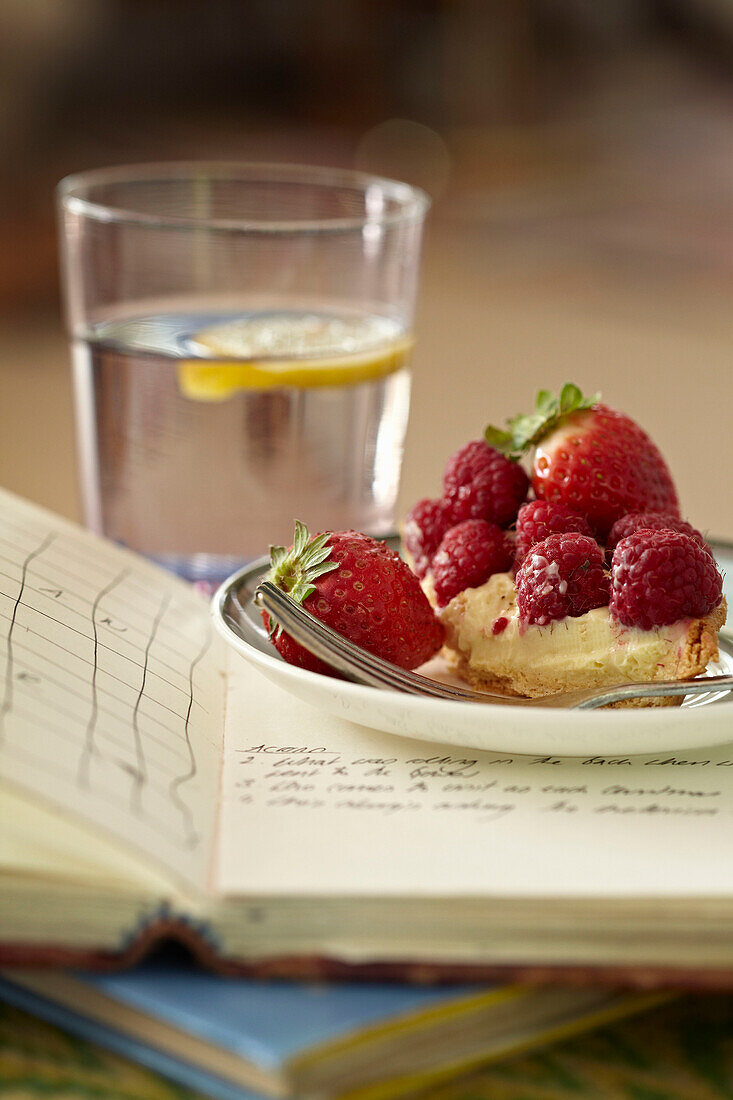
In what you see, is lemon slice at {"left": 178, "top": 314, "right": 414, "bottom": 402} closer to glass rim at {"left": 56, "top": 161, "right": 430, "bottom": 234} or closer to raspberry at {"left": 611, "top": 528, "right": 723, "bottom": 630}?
glass rim at {"left": 56, "top": 161, "right": 430, "bottom": 234}

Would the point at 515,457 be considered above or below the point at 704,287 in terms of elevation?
above

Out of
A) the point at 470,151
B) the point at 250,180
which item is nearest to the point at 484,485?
the point at 250,180

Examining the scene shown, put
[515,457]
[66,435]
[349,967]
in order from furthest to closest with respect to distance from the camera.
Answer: [66,435], [515,457], [349,967]

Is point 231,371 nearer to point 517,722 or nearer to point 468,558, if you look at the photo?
point 468,558

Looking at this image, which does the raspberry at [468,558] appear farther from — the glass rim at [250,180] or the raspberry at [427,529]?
the glass rim at [250,180]

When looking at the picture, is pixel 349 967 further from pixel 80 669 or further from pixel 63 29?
pixel 63 29

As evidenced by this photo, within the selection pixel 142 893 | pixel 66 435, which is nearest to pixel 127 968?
pixel 142 893
